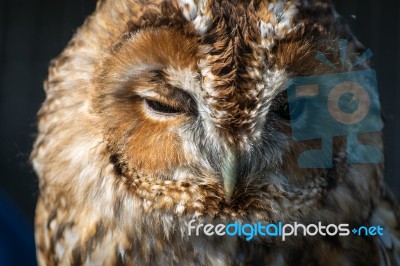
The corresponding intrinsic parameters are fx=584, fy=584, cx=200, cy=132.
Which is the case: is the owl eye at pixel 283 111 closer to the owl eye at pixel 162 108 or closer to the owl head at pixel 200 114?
the owl head at pixel 200 114

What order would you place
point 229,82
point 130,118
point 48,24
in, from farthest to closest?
point 48,24
point 130,118
point 229,82

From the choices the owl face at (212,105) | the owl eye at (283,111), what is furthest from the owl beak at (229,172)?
the owl eye at (283,111)

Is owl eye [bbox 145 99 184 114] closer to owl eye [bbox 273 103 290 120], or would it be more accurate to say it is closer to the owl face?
the owl face

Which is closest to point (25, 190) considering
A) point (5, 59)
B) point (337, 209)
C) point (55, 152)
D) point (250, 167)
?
point (55, 152)

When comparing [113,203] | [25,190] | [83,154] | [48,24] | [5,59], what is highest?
[48,24]

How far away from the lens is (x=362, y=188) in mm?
1475

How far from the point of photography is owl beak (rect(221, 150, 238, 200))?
1222mm

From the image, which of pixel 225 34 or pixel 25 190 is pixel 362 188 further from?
pixel 25 190

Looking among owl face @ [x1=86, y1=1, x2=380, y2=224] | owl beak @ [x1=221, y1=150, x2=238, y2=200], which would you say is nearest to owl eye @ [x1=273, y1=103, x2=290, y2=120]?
owl face @ [x1=86, y1=1, x2=380, y2=224]

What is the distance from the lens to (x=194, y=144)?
1.25 m

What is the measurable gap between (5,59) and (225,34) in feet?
2.82

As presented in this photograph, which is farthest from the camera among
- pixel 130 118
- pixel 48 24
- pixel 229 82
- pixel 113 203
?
pixel 48 24

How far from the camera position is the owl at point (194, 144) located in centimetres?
118

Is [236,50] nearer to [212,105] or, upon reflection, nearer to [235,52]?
[235,52]
